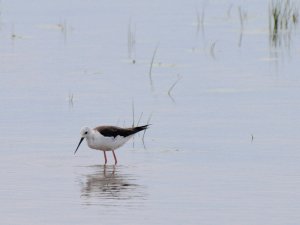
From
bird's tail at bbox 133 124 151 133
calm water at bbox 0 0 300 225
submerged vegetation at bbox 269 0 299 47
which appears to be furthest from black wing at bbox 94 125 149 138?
submerged vegetation at bbox 269 0 299 47

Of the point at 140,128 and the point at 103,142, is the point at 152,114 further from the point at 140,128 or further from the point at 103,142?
the point at 103,142

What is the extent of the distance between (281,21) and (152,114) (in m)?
7.96

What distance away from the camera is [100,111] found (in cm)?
1475

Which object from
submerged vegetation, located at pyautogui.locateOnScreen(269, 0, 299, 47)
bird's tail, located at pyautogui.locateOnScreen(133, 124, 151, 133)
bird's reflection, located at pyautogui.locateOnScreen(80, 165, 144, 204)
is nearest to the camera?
bird's reflection, located at pyautogui.locateOnScreen(80, 165, 144, 204)

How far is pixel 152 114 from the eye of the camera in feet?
47.9

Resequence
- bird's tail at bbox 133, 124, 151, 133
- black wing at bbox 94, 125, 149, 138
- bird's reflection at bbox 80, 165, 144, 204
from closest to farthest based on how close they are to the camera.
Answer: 1. bird's reflection at bbox 80, 165, 144, 204
2. black wing at bbox 94, 125, 149, 138
3. bird's tail at bbox 133, 124, 151, 133

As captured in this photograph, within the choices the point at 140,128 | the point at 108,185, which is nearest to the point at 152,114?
the point at 140,128

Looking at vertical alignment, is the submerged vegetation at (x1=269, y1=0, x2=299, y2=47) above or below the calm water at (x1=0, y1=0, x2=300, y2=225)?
above

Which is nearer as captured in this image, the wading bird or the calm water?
the calm water

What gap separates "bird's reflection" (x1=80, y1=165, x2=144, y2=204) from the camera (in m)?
10.6

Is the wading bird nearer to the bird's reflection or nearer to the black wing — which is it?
the black wing

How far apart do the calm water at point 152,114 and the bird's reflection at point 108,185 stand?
0.06 feet

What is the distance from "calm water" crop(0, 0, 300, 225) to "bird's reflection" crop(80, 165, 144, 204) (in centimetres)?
2

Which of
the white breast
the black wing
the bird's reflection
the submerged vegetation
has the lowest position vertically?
the bird's reflection
